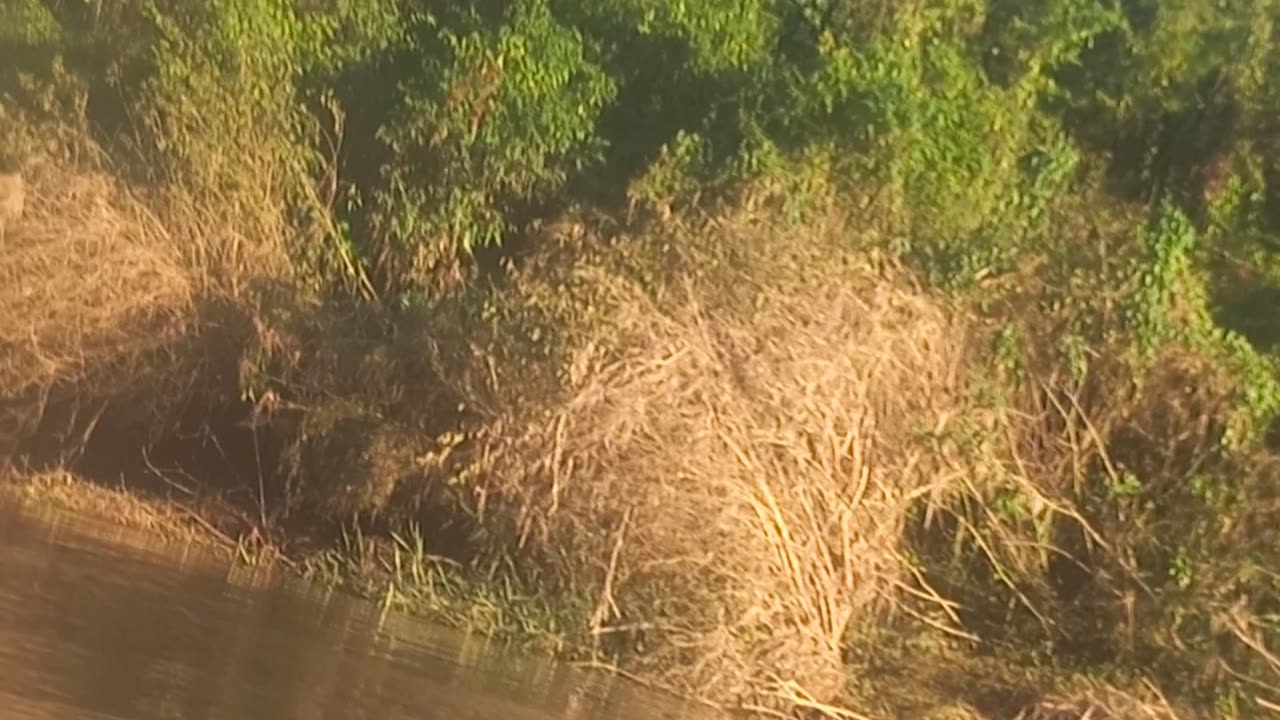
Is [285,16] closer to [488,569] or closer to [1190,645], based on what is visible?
[488,569]

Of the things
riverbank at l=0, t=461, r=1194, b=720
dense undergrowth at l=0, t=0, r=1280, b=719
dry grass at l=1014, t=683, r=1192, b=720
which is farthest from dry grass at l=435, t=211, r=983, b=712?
dry grass at l=1014, t=683, r=1192, b=720

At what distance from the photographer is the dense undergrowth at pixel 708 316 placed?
13305mm

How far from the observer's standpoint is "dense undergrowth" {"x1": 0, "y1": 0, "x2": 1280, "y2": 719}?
13305mm

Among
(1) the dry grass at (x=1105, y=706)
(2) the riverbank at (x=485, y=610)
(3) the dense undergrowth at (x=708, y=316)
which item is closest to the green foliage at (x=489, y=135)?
(3) the dense undergrowth at (x=708, y=316)

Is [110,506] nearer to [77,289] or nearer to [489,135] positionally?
[77,289]

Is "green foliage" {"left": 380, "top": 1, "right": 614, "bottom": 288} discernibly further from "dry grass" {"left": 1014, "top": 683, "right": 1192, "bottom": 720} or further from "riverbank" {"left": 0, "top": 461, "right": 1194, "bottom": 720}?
"dry grass" {"left": 1014, "top": 683, "right": 1192, "bottom": 720}

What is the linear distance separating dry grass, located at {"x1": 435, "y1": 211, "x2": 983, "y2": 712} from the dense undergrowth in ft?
0.10

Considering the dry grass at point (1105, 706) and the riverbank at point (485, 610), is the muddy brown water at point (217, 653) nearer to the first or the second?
the riverbank at point (485, 610)

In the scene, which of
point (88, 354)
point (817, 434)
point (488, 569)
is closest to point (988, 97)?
point (817, 434)

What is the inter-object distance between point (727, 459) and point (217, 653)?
3500 mm

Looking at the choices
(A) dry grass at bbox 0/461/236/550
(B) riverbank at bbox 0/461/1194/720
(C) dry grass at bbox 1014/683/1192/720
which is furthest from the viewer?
(A) dry grass at bbox 0/461/236/550

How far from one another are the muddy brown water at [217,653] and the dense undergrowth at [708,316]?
0.73m

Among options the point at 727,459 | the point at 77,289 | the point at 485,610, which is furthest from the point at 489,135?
the point at 727,459

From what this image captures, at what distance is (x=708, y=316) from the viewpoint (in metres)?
13.4
